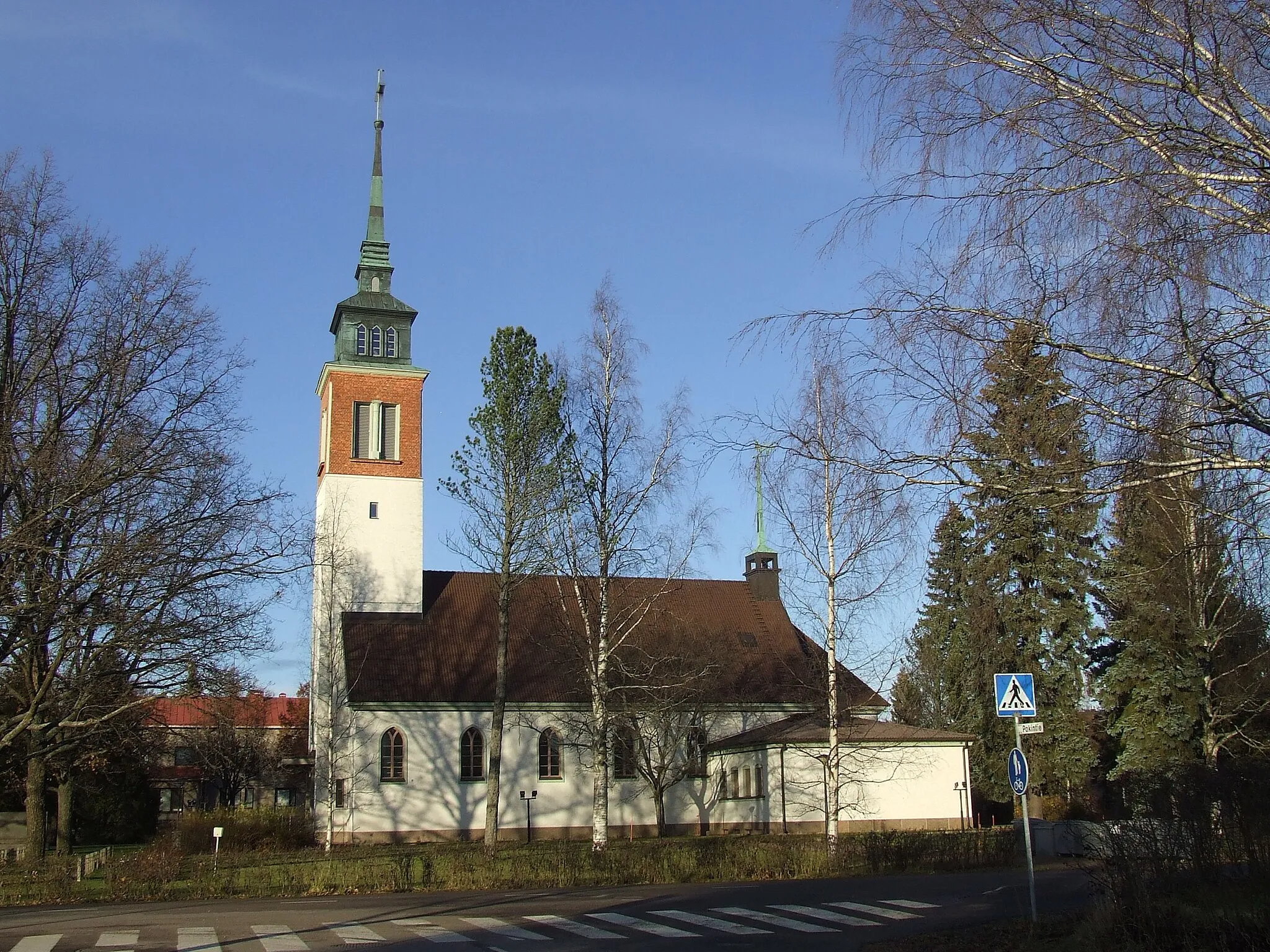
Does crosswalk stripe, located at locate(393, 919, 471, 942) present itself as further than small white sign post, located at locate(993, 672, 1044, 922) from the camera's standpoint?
Yes

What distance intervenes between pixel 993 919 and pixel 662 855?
1028 centimetres

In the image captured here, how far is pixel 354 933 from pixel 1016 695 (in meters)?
9.45

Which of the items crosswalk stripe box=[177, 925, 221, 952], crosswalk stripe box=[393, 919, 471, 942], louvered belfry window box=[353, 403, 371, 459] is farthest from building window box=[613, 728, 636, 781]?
crosswalk stripe box=[177, 925, 221, 952]

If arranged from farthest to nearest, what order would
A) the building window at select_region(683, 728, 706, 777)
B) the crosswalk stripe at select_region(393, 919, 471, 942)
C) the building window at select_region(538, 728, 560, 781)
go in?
the building window at select_region(538, 728, 560, 781), the building window at select_region(683, 728, 706, 777), the crosswalk stripe at select_region(393, 919, 471, 942)

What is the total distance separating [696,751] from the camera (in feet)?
147

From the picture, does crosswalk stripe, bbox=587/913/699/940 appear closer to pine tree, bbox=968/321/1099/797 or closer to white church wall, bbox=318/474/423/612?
pine tree, bbox=968/321/1099/797

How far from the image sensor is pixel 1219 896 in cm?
1103

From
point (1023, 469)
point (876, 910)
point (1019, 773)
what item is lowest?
point (876, 910)

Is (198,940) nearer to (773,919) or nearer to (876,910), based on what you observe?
(773,919)

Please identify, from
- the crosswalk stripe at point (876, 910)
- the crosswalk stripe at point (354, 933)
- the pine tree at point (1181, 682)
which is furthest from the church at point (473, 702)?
the crosswalk stripe at point (354, 933)

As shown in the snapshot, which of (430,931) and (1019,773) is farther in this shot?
(430,931)

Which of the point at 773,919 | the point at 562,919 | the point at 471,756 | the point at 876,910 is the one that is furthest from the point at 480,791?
the point at 773,919

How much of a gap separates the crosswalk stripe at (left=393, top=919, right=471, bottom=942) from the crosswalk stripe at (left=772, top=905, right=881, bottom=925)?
5340 mm

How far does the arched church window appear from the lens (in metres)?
43.7
